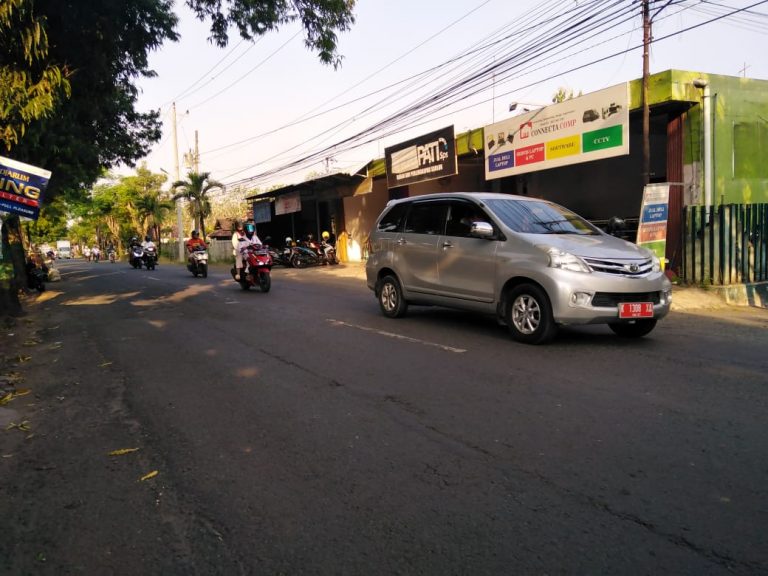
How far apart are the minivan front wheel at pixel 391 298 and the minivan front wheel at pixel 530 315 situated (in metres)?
2.28

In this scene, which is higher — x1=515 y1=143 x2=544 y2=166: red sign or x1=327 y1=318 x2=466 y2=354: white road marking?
x1=515 y1=143 x2=544 y2=166: red sign

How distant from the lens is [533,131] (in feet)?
49.9

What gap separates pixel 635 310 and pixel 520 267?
132 centimetres

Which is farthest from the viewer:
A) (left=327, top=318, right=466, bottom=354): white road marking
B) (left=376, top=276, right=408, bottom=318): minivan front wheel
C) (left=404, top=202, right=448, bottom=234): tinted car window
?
(left=376, top=276, right=408, bottom=318): minivan front wheel

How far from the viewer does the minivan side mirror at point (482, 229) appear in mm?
7184

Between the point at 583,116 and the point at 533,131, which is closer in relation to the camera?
the point at 583,116

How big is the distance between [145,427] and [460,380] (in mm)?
2656

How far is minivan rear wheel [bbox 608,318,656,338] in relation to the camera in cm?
709

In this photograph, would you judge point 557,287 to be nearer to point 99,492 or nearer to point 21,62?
point 99,492

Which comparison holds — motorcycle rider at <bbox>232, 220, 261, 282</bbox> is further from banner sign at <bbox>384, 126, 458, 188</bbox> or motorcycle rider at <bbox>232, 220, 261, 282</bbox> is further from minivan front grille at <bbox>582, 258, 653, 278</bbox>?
minivan front grille at <bbox>582, 258, 653, 278</bbox>

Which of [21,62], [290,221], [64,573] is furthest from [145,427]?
[290,221]

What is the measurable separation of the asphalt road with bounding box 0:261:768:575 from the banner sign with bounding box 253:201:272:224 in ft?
84.0

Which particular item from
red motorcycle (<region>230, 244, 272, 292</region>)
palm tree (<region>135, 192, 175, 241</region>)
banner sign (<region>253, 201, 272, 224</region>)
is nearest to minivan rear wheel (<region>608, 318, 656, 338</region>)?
red motorcycle (<region>230, 244, 272, 292</region>)

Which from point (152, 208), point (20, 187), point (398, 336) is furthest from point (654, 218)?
point (152, 208)
